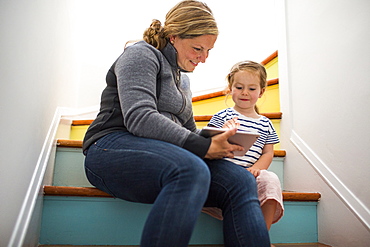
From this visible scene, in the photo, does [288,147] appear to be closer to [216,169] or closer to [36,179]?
[216,169]

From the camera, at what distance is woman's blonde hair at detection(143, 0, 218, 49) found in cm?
105

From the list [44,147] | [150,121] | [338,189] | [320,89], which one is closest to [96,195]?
[44,147]

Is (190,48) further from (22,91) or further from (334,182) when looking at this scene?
(334,182)

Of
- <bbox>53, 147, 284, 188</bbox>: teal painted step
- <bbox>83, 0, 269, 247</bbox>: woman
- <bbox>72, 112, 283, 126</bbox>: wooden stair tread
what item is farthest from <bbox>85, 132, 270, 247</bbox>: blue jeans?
<bbox>72, 112, 283, 126</bbox>: wooden stair tread

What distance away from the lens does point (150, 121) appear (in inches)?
32.6

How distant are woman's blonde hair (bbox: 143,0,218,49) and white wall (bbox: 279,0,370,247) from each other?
1.87 feet

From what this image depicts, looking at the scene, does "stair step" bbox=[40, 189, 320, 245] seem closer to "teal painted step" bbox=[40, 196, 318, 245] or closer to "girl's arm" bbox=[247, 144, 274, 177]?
"teal painted step" bbox=[40, 196, 318, 245]

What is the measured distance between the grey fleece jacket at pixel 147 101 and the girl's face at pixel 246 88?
0.36m

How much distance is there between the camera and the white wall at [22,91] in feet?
2.48

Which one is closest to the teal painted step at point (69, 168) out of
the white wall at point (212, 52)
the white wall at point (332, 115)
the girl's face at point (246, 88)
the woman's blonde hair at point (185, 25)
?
the woman's blonde hair at point (185, 25)

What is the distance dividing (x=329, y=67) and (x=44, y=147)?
1.23 m

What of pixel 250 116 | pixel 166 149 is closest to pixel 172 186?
pixel 166 149

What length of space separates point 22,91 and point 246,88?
35.6 inches

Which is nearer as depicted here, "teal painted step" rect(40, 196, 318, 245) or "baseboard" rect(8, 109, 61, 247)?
"baseboard" rect(8, 109, 61, 247)
